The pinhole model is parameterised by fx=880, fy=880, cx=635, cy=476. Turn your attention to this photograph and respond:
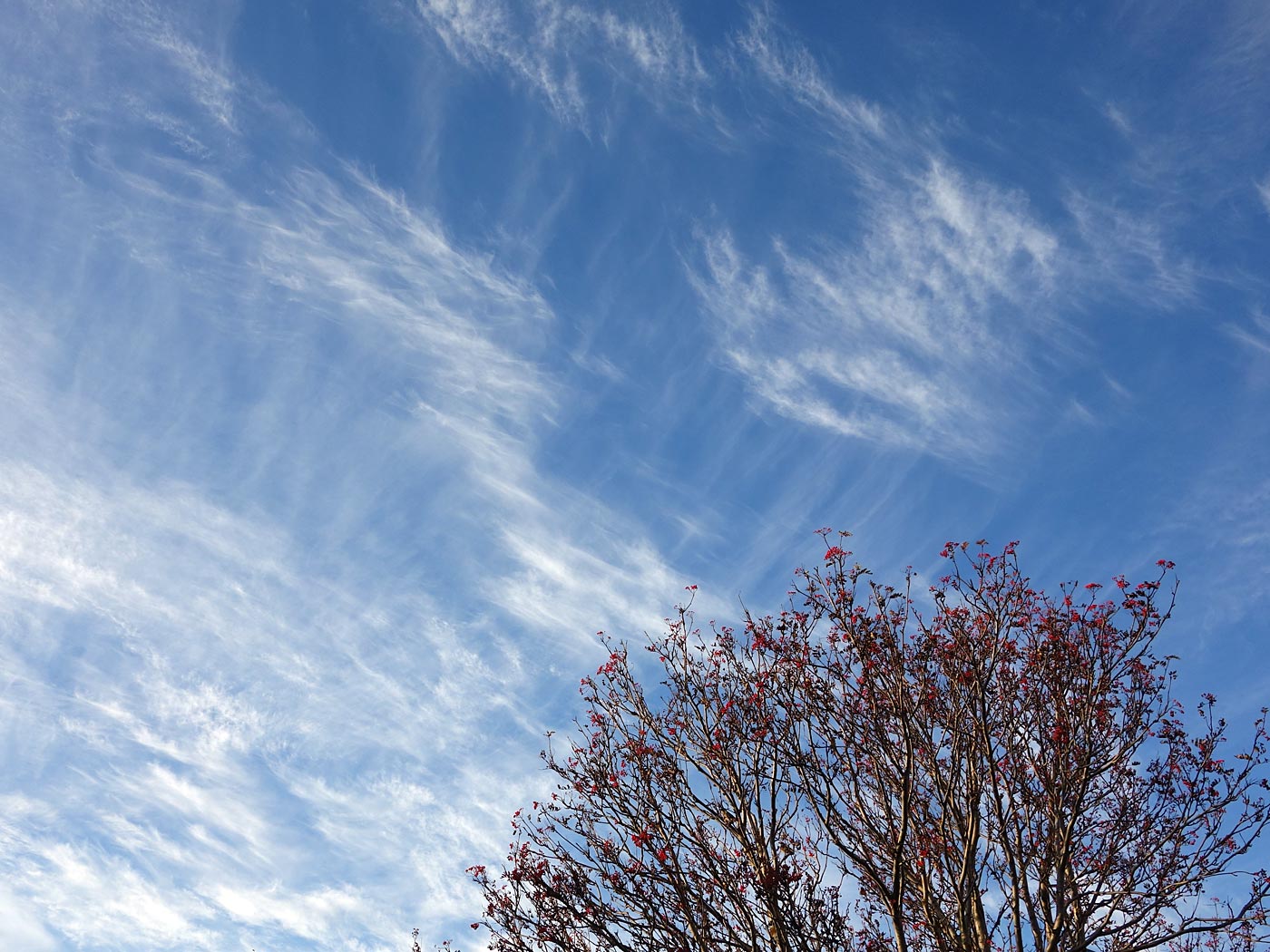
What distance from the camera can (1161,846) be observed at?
415 inches

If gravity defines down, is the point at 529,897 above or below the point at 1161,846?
below

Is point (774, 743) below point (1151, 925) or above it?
above

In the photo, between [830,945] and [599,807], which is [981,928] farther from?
[599,807]

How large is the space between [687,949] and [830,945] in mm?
1664

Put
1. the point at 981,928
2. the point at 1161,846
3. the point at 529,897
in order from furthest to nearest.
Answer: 1. the point at 529,897
2. the point at 1161,846
3. the point at 981,928

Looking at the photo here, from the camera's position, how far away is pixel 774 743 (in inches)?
432

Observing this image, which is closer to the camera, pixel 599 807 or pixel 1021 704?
pixel 1021 704

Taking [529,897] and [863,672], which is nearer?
[863,672]

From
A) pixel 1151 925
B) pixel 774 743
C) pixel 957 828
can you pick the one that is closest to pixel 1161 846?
pixel 1151 925

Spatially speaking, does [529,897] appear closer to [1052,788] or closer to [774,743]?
[774,743]

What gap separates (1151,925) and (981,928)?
7.23ft

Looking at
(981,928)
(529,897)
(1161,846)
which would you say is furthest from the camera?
(529,897)

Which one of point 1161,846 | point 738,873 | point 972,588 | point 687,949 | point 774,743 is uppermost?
point 972,588

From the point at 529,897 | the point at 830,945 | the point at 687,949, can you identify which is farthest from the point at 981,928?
the point at 529,897
